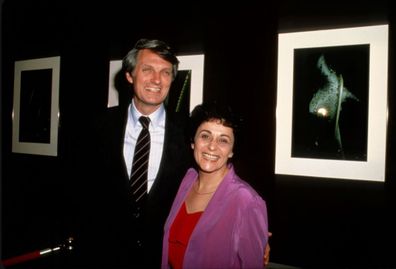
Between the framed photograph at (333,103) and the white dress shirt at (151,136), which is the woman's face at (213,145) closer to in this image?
the white dress shirt at (151,136)

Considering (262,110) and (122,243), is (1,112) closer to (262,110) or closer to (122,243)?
(122,243)

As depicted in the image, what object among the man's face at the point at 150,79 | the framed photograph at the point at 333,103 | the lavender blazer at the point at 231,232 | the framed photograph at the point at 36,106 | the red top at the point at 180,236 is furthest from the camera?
the framed photograph at the point at 36,106

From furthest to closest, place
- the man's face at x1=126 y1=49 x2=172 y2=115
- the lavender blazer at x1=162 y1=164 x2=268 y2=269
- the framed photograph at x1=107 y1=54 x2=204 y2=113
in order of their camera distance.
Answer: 1. the framed photograph at x1=107 y1=54 x2=204 y2=113
2. the man's face at x1=126 y1=49 x2=172 y2=115
3. the lavender blazer at x1=162 y1=164 x2=268 y2=269

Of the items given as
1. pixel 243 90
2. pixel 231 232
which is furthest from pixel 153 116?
pixel 231 232

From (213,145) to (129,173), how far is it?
56 centimetres

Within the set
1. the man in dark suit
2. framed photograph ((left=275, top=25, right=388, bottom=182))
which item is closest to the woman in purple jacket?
the man in dark suit

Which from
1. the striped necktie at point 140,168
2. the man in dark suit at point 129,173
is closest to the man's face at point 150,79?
the man in dark suit at point 129,173

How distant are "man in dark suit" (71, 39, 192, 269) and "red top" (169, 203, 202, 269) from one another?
0.57 ft

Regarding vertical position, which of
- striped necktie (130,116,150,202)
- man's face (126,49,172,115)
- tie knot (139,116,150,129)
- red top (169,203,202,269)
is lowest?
red top (169,203,202,269)

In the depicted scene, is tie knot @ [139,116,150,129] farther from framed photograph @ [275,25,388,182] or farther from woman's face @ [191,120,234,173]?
framed photograph @ [275,25,388,182]

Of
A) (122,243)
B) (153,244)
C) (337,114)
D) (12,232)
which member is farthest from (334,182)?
(12,232)

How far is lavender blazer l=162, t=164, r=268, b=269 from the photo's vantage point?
1300mm

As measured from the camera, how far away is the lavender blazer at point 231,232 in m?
1.30

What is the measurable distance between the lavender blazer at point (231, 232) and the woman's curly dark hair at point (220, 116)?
1.02 ft
